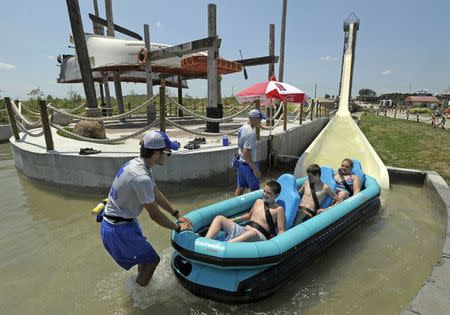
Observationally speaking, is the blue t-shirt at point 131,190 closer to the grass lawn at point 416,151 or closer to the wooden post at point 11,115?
the grass lawn at point 416,151

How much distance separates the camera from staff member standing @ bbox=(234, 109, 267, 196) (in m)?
4.46

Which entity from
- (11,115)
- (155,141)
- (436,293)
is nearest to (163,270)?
(155,141)

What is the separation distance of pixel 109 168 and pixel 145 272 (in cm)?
372

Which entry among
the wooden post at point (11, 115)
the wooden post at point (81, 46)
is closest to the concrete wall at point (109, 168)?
the wooden post at point (11, 115)

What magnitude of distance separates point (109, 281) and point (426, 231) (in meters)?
4.85

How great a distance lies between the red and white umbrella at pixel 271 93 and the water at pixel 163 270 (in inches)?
151

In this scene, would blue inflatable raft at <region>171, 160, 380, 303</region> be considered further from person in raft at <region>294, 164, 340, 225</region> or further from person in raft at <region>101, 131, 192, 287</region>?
person in raft at <region>294, 164, 340, 225</region>

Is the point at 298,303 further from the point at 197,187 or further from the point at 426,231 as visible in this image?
the point at 197,187

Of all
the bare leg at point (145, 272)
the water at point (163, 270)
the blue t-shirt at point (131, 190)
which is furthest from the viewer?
the water at point (163, 270)

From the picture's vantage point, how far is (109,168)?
6.10 meters

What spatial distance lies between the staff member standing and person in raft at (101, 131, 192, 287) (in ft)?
6.50

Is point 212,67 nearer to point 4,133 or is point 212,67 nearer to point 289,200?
point 289,200

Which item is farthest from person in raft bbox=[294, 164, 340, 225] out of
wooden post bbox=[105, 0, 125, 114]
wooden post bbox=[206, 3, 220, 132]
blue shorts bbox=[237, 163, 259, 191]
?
wooden post bbox=[105, 0, 125, 114]

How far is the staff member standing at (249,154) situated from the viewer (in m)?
4.46
